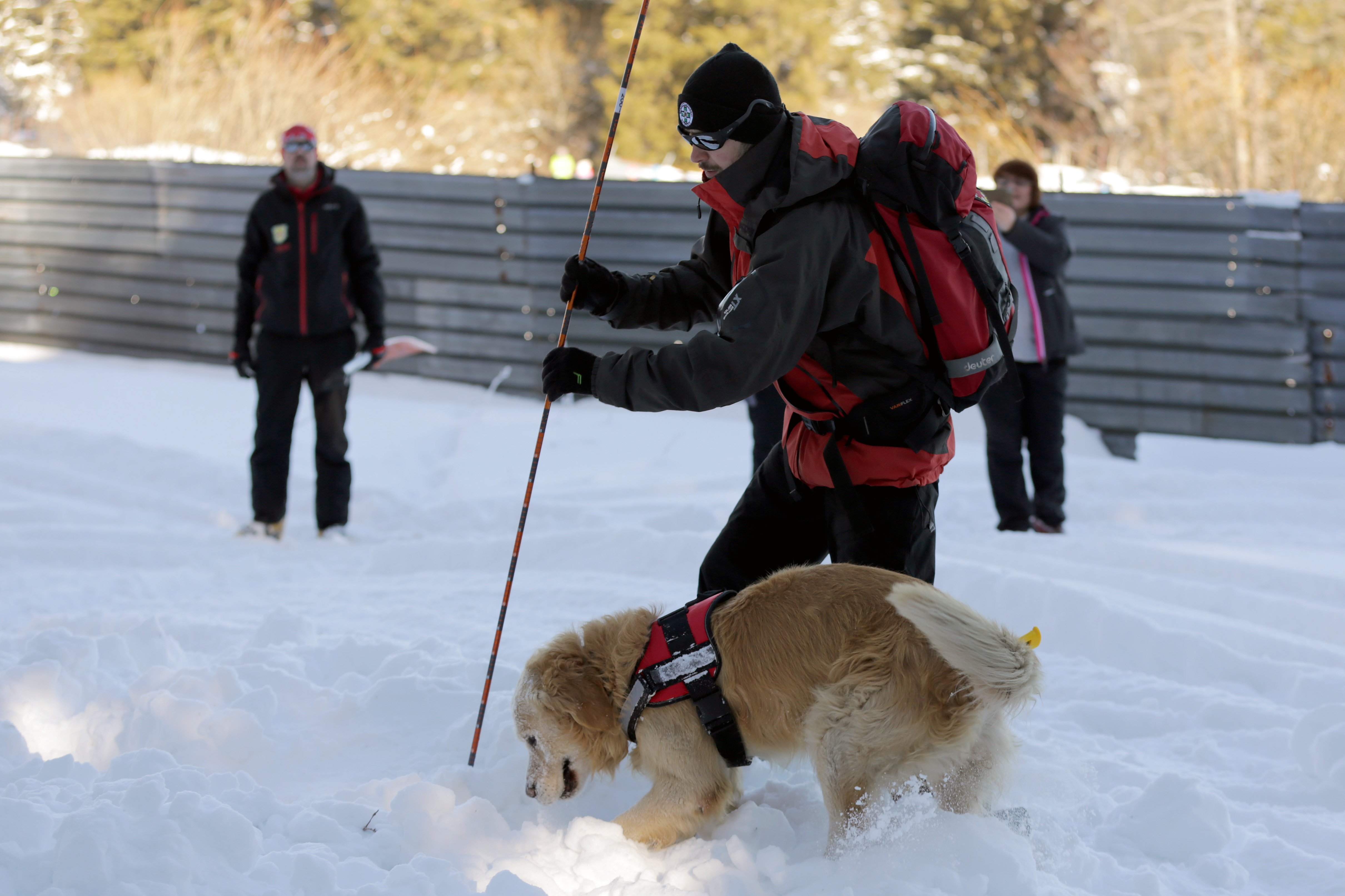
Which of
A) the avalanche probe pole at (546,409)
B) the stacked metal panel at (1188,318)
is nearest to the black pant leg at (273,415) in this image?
the avalanche probe pole at (546,409)

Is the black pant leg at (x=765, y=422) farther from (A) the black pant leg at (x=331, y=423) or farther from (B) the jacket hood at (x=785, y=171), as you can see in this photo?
(B) the jacket hood at (x=785, y=171)

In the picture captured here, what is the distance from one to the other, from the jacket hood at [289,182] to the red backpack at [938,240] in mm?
4396

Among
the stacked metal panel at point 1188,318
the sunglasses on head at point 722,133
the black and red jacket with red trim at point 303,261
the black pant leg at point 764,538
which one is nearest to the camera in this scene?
the sunglasses on head at point 722,133

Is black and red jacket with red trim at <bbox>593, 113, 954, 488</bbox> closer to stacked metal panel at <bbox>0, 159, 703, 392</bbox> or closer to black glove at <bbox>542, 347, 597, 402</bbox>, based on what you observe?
black glove at <bbox>542, 347, 597, 402</bbox>

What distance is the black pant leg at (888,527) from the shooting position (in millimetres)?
2871

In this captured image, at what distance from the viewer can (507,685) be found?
3.69m

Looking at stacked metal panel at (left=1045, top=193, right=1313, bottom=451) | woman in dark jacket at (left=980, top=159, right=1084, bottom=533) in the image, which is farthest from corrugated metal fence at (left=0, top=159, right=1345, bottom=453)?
woman in dark jacket at (left=980, top=159, right=1084, bottom=533)

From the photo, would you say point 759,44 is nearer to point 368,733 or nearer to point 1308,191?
point 1308,191

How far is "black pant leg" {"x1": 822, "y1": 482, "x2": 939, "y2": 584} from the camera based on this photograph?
2.87m

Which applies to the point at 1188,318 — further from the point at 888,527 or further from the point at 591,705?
the point at 591,705

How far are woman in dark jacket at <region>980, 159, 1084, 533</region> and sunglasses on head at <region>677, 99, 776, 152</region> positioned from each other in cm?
382

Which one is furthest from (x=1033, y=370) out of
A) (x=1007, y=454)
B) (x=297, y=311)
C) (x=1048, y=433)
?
(x=297, y=311)

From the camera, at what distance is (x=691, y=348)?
2.52m

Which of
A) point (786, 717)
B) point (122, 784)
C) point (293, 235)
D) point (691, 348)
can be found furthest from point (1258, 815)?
point (293, 235)
